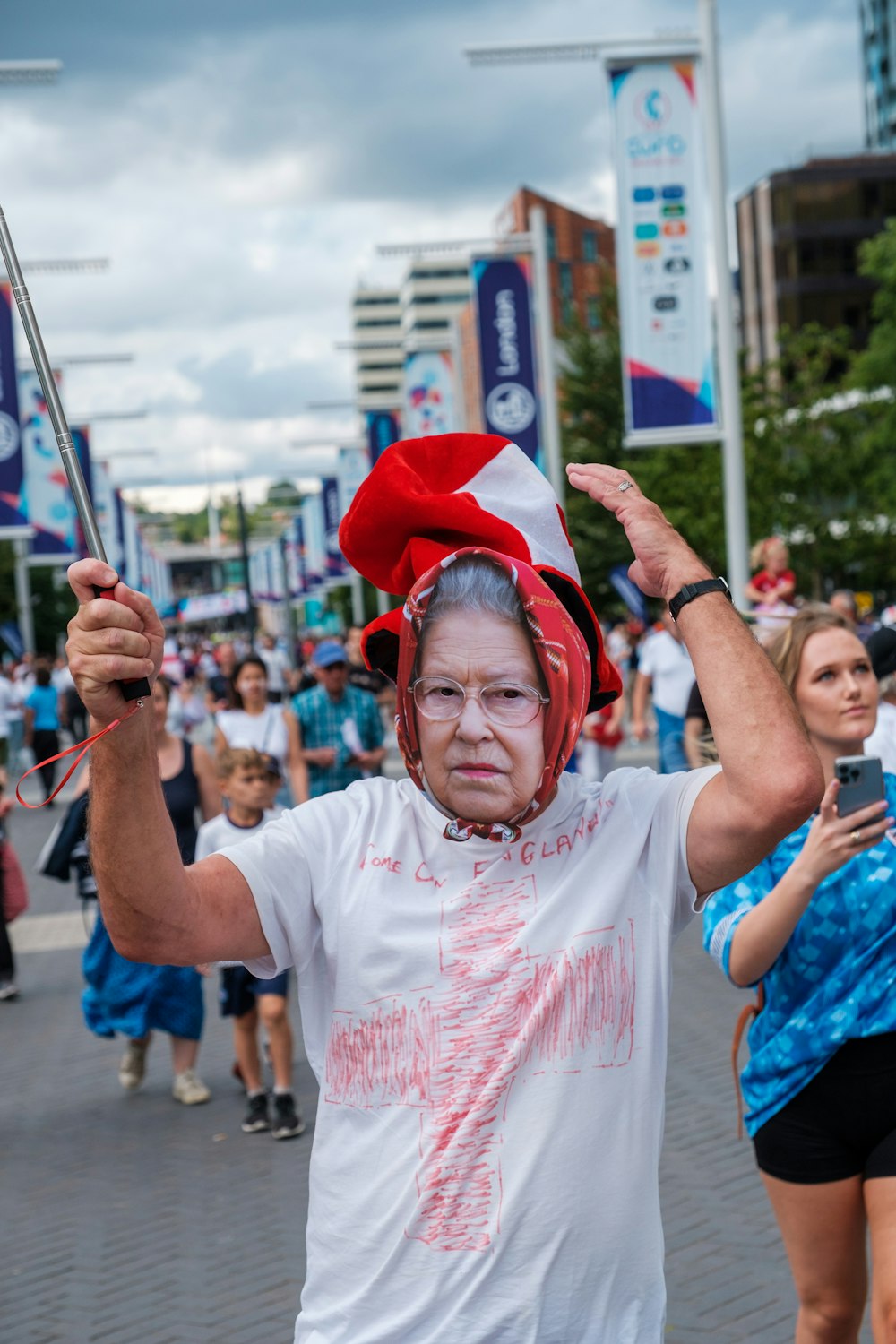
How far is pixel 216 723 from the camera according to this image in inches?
400

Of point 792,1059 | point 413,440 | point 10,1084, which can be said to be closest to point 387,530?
point 413,440

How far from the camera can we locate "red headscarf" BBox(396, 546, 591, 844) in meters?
2.12

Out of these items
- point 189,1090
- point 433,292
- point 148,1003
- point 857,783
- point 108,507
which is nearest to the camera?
point 857,783

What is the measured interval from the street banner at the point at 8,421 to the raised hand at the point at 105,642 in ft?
52.0

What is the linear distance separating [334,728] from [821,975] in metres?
6.45

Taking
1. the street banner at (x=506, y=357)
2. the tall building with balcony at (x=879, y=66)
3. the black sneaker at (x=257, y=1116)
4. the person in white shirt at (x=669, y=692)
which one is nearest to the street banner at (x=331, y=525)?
the street banner at (x=506, y=357)

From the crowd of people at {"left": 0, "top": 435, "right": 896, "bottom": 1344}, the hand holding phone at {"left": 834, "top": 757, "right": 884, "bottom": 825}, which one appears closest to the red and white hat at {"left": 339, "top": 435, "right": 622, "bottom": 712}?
the crowd of people at {"left": 0, "top": 435, "right": 896, "bottom": 1344}

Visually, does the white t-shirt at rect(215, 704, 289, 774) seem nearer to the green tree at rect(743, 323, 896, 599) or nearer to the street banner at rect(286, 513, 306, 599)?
the green tree at rect(743, 323, 896, 599)

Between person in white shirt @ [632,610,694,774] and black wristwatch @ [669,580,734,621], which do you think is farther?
person in white shirt @ [632,610,694,774]

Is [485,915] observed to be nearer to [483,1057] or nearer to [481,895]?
[481,895]

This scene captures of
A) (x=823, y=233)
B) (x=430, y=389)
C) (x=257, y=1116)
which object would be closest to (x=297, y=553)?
(x=430, y=389)

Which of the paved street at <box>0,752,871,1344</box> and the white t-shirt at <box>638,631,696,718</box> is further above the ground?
the white t-shirt at <box>638,631,696,718</box>

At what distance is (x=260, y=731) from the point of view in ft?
32.3

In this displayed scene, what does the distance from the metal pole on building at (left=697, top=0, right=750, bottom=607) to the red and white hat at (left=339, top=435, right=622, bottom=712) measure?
11508 mm
